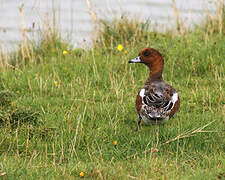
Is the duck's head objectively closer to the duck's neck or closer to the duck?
the duck's neck

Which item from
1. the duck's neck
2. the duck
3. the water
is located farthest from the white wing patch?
the water

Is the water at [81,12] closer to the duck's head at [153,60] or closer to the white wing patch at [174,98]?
the duck's head at [153,60]

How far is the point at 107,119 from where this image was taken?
6.39 metres

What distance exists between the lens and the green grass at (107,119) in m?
4.83

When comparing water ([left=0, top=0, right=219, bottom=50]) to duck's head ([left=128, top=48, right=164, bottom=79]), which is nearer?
duck's head ([left=128, top=48, right=164, bottom=79])

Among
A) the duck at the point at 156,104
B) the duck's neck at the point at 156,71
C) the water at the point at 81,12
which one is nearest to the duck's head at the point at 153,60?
the duck's neck at the point at 156,71

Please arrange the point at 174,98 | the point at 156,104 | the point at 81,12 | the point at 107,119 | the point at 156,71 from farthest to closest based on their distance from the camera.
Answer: the point at 81,12 < the point at 156,71 < the point at 107,119 < the point at 174,98 < the point at 156,104

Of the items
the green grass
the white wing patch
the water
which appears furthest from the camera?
the water

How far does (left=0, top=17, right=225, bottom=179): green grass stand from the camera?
4828mm

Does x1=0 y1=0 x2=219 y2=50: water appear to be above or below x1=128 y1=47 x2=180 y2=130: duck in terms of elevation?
above

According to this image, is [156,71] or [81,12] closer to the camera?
[156,71]

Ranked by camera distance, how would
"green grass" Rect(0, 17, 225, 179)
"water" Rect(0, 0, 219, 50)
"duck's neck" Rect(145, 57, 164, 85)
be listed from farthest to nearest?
1. "water" Rect(0, 0, 219, 50)
2. "duck's neck" Rect(145, 57, 164, 85)
3. "green grass" Rect(0, 17, 225, 179)

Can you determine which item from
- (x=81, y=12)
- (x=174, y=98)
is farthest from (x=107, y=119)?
(x=81, y=12)

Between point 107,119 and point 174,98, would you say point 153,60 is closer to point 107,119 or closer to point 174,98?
point 174,98
